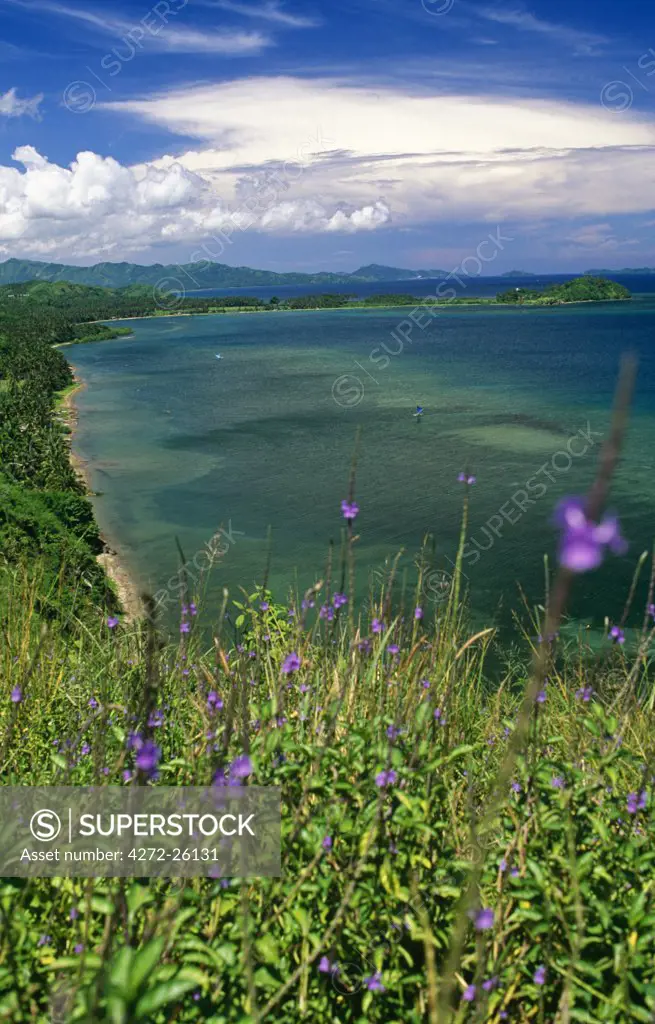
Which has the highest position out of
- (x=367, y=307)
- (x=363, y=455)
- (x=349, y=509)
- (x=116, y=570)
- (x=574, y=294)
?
(x=574, y=294)

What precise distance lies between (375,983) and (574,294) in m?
137

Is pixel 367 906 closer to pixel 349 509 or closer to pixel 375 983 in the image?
pixel 375 983

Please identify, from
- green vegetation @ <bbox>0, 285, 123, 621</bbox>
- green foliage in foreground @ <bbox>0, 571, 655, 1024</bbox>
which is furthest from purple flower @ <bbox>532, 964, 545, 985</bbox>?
green vegetation @ <bbox>0, 285, 123, 621</bbox>

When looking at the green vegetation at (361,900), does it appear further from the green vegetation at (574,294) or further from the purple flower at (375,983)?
the green vegetation at (574,294)

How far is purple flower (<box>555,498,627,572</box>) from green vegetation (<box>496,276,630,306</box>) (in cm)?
13210

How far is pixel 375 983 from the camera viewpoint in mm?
1804

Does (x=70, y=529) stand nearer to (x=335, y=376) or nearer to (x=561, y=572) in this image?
(x=561, y=572)

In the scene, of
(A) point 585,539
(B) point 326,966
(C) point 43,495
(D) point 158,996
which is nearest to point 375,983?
(B) point 326,966

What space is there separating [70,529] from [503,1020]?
1802cm

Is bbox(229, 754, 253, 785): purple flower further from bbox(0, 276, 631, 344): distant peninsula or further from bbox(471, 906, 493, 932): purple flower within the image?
bbox(0, 276, 631, 344): distant peninsula

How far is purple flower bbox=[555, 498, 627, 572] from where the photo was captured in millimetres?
730

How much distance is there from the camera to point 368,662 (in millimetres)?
3604

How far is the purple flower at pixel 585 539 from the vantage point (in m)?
0.73

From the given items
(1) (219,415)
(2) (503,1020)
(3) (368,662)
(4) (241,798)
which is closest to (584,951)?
(2) (503,1020)
